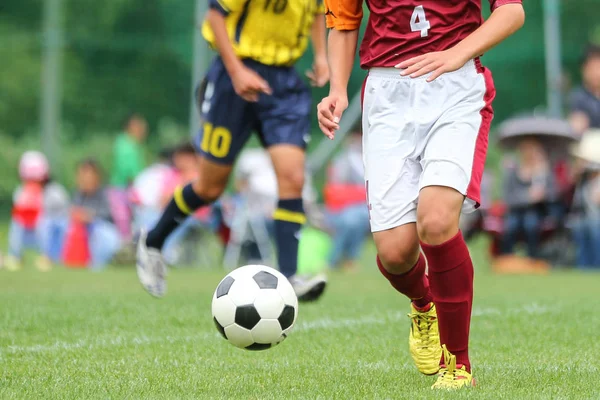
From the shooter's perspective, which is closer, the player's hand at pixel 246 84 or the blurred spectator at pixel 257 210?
the player's hand at pixel 246 84

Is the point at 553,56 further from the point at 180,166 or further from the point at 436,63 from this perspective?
the point at 436,63

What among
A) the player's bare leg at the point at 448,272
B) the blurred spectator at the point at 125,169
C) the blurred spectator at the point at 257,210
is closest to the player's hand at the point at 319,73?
the player's bare leg at the point at 448,272

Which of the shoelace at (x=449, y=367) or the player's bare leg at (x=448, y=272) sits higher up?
the player's bare leg at (x=448, y=272)

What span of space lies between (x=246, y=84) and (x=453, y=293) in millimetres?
2763

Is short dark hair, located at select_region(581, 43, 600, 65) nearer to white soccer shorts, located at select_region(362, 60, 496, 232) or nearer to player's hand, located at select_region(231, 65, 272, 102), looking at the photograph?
player's hand, located at select_region(231, 65, 272, 102)

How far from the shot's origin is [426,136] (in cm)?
388

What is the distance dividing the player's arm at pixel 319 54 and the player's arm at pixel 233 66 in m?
0.41

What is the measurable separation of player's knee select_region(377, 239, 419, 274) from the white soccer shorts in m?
0.08

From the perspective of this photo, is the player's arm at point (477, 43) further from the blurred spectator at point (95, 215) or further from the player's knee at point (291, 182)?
the blurred spectator at point (95, 215)

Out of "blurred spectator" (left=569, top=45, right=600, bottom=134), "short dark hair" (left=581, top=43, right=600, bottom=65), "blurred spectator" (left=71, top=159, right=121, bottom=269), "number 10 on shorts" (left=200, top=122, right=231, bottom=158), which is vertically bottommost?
"blurred spectator" (left=71, top=159, right=121, bottom=269)

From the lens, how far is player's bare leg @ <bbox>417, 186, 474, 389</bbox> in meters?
3.71

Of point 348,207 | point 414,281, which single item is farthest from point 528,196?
point 414,281

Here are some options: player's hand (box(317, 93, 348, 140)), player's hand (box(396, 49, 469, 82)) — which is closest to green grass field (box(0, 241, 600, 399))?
player's hand (box(317, 93, 348, 140))

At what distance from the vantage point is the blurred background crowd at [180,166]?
1249 cm
